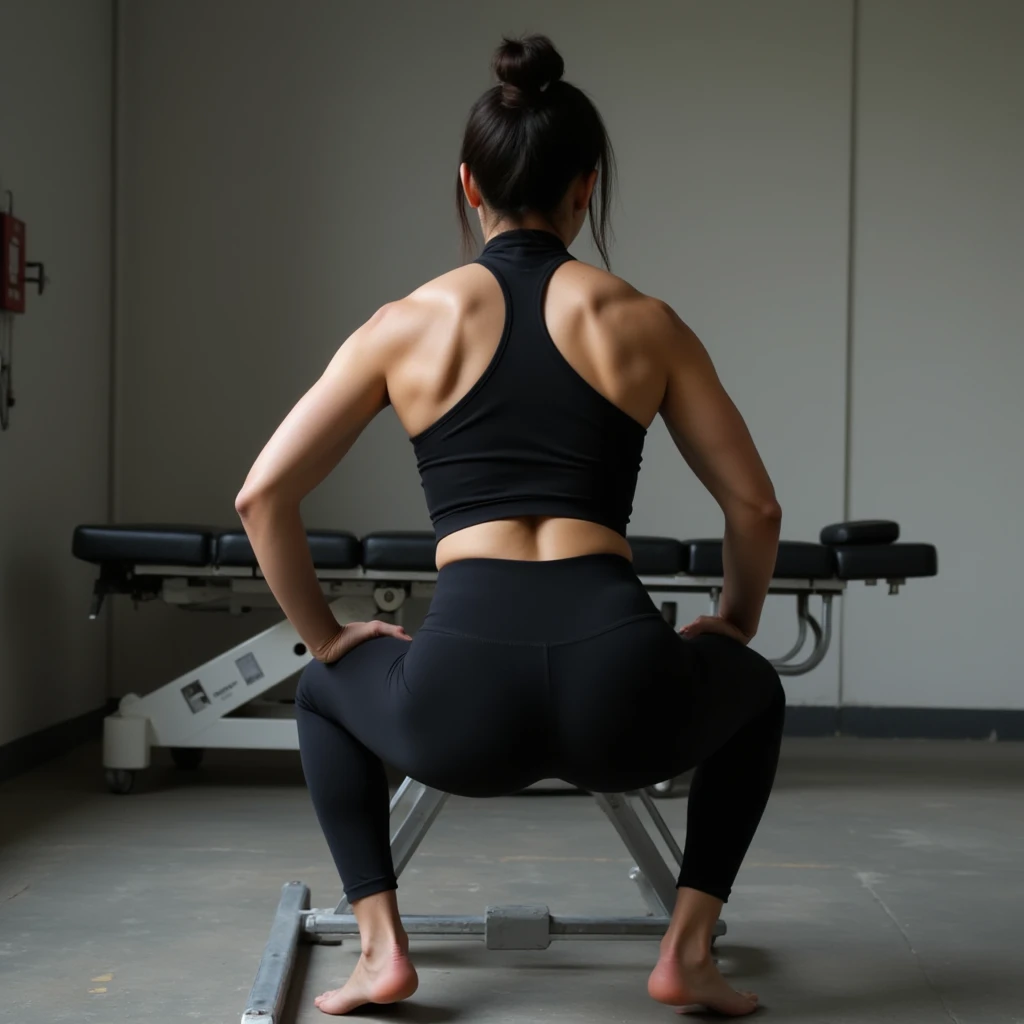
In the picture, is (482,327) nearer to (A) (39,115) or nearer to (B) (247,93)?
(A) (39,115)

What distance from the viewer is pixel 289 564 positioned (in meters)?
1.64

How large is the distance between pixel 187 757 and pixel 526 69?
8.33 feet

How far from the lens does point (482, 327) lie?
153cm

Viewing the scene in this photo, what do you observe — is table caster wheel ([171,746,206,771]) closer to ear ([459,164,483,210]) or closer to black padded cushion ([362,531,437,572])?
black padded cushion ([362,531,437,572])

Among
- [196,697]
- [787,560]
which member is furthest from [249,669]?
[787,560]

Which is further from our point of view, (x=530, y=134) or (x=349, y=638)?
(x=349, y=638)

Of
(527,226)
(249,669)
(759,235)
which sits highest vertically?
(759,235)

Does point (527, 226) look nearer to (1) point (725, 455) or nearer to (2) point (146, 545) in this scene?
(1) point (725, 455)

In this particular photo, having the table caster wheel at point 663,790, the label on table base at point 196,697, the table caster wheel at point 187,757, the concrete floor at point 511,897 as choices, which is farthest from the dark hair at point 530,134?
the table caster wheel at point 187,757

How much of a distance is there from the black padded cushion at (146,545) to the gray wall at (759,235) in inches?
51.0

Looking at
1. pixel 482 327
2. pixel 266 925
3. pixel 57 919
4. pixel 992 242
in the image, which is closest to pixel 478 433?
pixel 482 327

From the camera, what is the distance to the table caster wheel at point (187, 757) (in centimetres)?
359

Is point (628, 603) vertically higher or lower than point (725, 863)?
higher

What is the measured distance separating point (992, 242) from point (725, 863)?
11.2 feet
